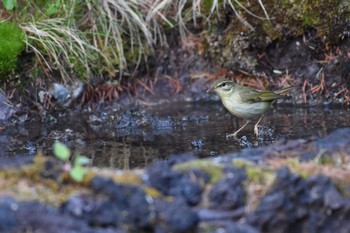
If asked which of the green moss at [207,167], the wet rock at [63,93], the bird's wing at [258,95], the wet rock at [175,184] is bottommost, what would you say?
the wet rock at [63,93]

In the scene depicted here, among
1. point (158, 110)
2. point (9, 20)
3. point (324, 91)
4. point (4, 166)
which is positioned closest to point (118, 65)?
point (158, 110)

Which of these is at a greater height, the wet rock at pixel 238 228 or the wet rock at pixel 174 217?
the wet rock at pixel 174 217

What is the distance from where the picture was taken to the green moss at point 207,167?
3477 millimetres

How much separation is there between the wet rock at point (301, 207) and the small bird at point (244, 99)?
481cm

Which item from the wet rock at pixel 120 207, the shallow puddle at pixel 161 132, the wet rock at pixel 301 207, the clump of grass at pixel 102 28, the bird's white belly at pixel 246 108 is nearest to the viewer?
the wet rock at pixel 120 207

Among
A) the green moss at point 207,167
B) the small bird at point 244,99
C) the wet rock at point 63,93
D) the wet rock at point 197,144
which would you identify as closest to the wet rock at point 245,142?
the wet rock at point 197,144

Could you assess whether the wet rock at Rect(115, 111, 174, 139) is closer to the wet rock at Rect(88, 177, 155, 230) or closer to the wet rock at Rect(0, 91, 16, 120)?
the wet rock at Rect(0, 91, 16, 120)

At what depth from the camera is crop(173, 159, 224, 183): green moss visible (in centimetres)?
348

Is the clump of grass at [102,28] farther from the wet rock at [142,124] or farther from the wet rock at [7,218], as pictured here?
the wet rock at [7,218]

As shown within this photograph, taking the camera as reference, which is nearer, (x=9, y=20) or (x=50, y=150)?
(x=50, y=150)

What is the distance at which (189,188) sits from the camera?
134 inches

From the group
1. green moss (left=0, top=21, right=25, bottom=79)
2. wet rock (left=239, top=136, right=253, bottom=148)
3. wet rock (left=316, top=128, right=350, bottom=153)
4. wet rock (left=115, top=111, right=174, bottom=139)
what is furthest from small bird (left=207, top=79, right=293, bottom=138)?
wet rock (left=316, top=128, right=350, bottom=153)

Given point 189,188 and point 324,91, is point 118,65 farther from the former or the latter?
point 189,188

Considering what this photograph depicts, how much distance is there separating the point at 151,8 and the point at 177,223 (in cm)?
654
